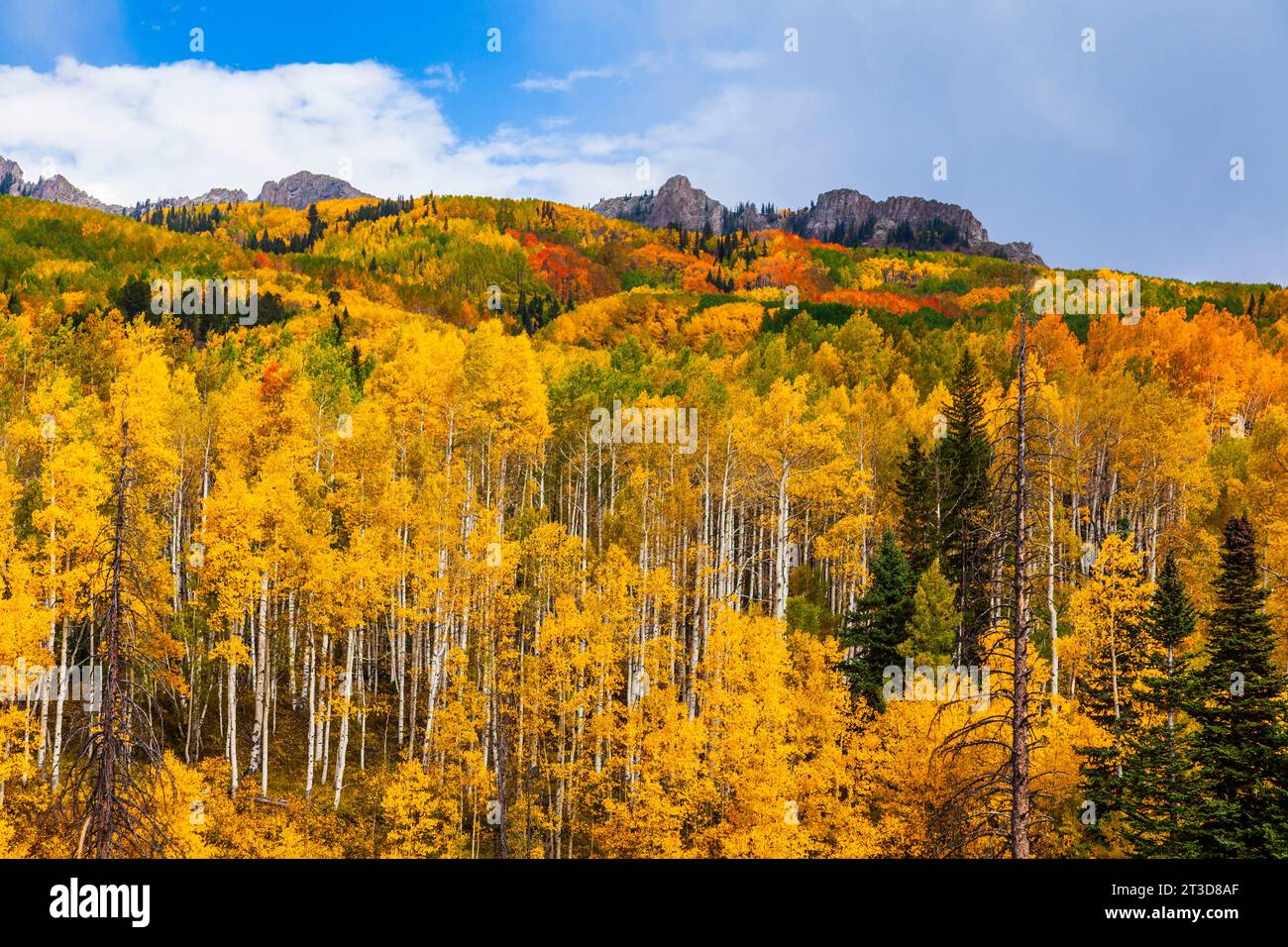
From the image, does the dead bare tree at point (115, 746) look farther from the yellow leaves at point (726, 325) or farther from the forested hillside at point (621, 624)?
the yellow leaves at point (726, 325)

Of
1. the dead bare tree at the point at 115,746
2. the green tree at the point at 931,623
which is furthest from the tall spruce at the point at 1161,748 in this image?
the dead bare tree at the point at 115,746

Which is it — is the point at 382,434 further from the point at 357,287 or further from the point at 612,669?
the point at 357,287

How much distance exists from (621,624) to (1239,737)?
66.5 feet

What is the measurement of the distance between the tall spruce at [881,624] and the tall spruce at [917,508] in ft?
25.4

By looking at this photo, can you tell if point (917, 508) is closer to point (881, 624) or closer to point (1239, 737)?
point (881, 624)

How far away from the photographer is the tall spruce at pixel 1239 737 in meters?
24.5

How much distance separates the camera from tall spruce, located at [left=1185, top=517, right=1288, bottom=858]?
24.5 meters

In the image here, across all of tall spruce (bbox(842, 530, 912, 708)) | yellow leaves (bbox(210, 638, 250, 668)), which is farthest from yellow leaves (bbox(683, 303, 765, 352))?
yellow leaves (bbox(210, 638, 250, 668))

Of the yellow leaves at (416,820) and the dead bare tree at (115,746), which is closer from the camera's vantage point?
the dead bare tree at (115,746)

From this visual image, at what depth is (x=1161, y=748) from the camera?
28234mm

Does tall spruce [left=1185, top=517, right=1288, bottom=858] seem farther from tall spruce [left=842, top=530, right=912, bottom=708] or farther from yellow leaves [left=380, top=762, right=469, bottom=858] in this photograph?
yellow leaves [left=380, top=762, right=469, bottom=858]

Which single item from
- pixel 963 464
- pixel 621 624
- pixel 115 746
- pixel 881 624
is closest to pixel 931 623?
pixel 881 624

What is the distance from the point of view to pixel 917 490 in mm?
48938
